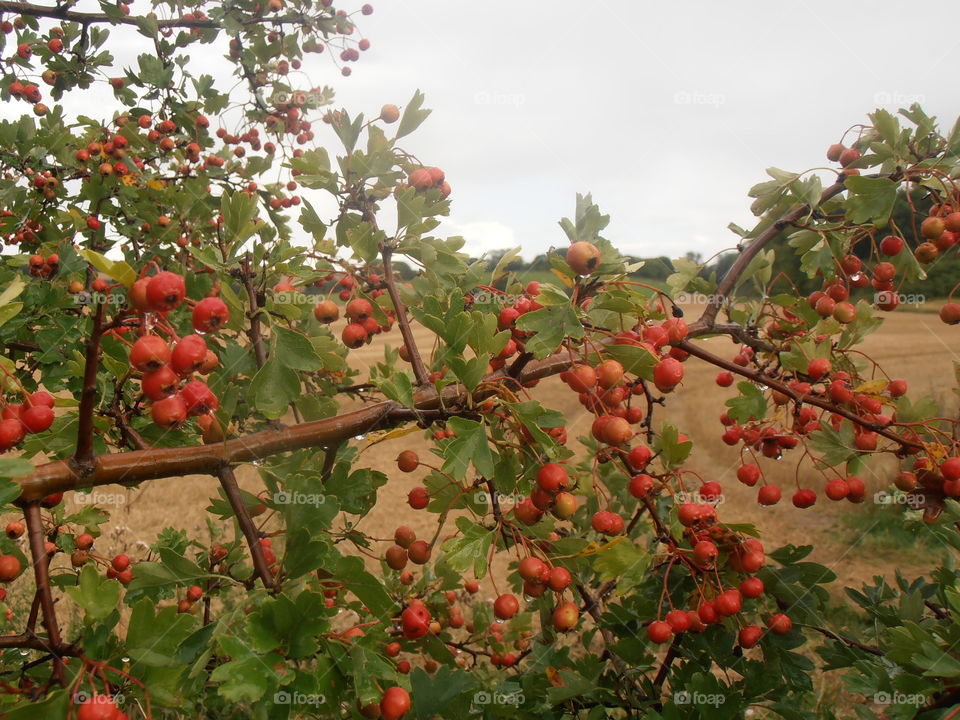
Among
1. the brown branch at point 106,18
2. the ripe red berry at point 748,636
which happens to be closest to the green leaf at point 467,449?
the ripe red berry at point 748,636

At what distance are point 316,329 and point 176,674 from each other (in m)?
0.91

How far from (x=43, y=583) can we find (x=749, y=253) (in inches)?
55.0

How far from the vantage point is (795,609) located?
137 centimetres

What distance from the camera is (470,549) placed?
96cm

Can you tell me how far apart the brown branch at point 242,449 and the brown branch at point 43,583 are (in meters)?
0.03

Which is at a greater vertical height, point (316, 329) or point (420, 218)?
point (420, 218)

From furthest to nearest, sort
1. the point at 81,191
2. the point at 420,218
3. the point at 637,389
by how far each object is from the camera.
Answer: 1. the point at 81,191
2. the point at 637,389
3. the point at 420,218

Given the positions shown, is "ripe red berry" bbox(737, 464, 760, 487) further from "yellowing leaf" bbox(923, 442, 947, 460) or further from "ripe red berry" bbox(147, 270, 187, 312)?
"ripe red berry" bbox(147, 270, 187, 312)

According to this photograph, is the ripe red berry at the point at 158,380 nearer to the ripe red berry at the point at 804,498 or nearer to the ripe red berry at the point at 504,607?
the ripe red berry at the point at 504,607

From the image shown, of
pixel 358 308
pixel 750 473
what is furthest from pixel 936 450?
pixel 358 308

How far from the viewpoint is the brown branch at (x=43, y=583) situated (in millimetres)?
725

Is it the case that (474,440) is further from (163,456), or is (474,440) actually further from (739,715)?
(739,715)

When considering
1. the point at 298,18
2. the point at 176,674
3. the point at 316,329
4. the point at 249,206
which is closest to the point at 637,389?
the point at 316,329

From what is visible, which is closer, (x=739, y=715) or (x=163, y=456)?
(x=163, y=456)
